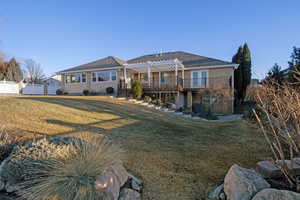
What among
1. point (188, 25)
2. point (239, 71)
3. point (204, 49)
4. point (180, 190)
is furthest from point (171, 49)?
point (180, 190)

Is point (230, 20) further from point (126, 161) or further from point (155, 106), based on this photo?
point (126, 161)

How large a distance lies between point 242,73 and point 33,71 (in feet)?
149

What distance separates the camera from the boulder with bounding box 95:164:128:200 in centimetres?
230

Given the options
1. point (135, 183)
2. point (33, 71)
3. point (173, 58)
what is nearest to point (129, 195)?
point (135, 183)

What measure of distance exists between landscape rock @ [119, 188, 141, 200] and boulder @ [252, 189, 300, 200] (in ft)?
5.69

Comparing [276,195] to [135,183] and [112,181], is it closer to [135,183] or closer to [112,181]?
[135,183]

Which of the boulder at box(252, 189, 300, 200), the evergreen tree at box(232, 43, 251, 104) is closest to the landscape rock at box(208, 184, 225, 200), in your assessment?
the boulder at box(252, 189, 300, 200)

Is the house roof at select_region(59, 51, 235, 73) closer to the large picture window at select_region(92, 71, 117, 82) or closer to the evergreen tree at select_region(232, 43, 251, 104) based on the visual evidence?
the large picture window at select_region(92, 71, 117, 82)

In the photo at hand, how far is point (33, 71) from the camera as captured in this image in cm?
3947

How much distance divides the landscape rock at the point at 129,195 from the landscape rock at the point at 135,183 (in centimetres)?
11

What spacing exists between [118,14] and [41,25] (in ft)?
24.6

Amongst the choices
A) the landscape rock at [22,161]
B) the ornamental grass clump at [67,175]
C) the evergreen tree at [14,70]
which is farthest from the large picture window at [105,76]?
the evergreen tree at [14,70]

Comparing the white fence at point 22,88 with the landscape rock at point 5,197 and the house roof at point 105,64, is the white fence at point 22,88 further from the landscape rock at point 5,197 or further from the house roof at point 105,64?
the landscape rock at point 5,197

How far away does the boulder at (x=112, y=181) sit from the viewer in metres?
2.30
